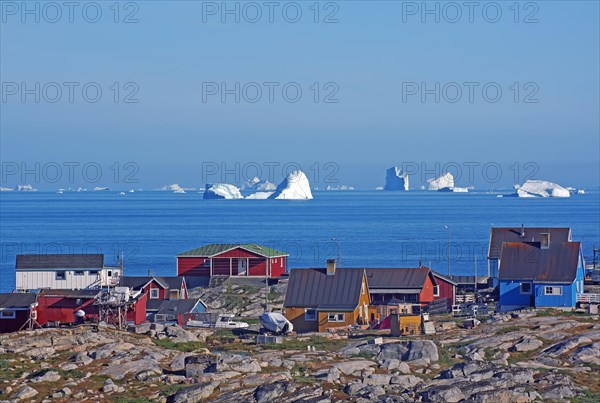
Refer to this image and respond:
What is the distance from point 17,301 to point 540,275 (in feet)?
76.4

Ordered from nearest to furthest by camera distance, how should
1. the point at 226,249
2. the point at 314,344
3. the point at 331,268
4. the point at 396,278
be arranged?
the point at 314,344, the point at 331,268, the point at 396,278, the point at 226,249

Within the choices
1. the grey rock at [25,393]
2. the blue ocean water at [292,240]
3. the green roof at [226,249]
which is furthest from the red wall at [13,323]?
the blue ocean water at [292,240]

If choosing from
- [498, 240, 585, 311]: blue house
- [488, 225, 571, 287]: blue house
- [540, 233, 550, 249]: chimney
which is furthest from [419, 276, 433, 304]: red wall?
[540, 233, 550, 249]: chimney

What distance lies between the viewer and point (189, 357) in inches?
1442

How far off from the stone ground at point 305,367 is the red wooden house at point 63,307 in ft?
18.9

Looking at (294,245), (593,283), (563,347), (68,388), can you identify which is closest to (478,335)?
(563,347)

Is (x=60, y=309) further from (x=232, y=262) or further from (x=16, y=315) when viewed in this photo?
(x=232, y=262)

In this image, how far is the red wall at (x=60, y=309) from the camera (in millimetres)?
48156

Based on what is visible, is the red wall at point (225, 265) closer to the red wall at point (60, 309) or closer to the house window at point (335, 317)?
the house window at point (335, 317)

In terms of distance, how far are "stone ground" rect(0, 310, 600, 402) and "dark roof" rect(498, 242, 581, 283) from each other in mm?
8446

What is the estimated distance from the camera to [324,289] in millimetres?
50438

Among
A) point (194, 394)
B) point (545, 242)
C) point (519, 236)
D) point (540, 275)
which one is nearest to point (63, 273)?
point (540, 275)

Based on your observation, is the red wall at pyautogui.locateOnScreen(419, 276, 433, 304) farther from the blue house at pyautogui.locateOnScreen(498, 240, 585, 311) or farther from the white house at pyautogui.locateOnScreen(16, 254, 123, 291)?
the white house at pyautogui.locateOnScreen(16, 254, 123, 291)

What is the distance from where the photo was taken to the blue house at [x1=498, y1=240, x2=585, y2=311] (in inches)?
2056
